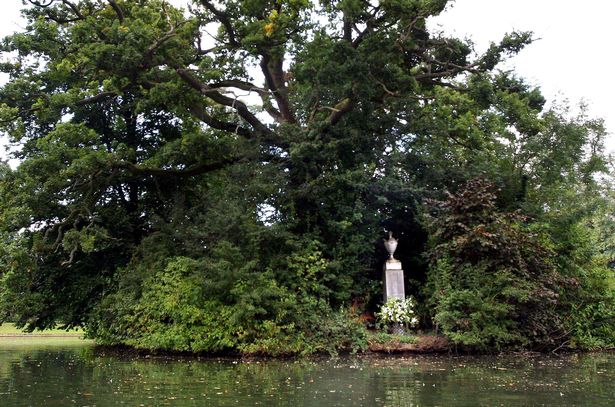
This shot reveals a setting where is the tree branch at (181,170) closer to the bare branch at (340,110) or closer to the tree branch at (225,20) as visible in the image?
the bare branch at (340,110)

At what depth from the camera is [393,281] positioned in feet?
50.6

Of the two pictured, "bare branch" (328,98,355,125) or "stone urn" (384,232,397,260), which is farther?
"bare branch" (328,98,355,125)

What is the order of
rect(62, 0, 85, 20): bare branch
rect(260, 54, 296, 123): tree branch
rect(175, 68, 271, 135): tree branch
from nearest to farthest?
rect(175, 68, 271, 135): tree branch, rect(62, 0, 85, 20): bare branch, rect(260, 54, 296, 123): tree branch

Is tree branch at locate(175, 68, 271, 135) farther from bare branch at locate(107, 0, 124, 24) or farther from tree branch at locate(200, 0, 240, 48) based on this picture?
bare branch at locate(107, 0, 124, 24)

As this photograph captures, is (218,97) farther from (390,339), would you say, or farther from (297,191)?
(390,339)

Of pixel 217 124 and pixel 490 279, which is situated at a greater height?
pixel 217 124

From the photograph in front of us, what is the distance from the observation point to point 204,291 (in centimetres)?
1410

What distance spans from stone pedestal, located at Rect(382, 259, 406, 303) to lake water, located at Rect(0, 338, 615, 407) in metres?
2.32

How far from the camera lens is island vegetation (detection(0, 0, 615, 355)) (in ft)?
45.9

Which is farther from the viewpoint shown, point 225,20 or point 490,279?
point 225,20

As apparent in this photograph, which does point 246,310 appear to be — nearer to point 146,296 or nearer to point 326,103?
point 146,296

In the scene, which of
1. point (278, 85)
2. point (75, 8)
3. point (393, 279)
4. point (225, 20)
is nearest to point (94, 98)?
point (75, 8)

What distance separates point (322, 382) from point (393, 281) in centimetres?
669

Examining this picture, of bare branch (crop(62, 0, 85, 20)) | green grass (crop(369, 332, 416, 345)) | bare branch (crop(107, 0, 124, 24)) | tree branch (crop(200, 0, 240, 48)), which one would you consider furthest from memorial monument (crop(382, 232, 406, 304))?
bare branch (crop(62, 0, 85, 20))
